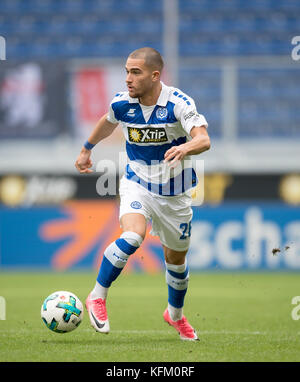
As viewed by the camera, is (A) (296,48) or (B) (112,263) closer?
(B) (112,263)

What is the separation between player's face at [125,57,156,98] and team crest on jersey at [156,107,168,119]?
0.66 ft

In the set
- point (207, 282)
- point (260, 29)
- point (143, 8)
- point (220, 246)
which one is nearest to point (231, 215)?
point (220, 246)

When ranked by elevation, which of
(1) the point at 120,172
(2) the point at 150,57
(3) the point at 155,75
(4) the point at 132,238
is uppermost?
(2) the point at 150,57

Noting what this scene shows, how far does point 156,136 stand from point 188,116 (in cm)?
34

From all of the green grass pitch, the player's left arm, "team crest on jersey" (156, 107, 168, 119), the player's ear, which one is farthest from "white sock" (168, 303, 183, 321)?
the player's ear

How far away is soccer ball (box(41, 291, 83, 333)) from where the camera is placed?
19.0ft

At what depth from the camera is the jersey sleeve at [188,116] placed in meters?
5.80

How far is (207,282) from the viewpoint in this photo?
1192 centimetres

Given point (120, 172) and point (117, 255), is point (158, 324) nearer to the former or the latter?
point (117, 255)

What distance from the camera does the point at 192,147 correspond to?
550cm

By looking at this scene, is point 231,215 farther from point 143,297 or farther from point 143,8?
point 143,8

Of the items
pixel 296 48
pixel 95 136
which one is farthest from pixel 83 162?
pixel 296 48

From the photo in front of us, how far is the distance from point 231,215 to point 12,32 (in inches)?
304

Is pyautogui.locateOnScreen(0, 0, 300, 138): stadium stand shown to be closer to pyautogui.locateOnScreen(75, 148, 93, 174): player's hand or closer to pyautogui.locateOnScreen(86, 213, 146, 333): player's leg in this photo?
pyautogui.locateOnScreen(75, 148, 93, 174): player's hand
